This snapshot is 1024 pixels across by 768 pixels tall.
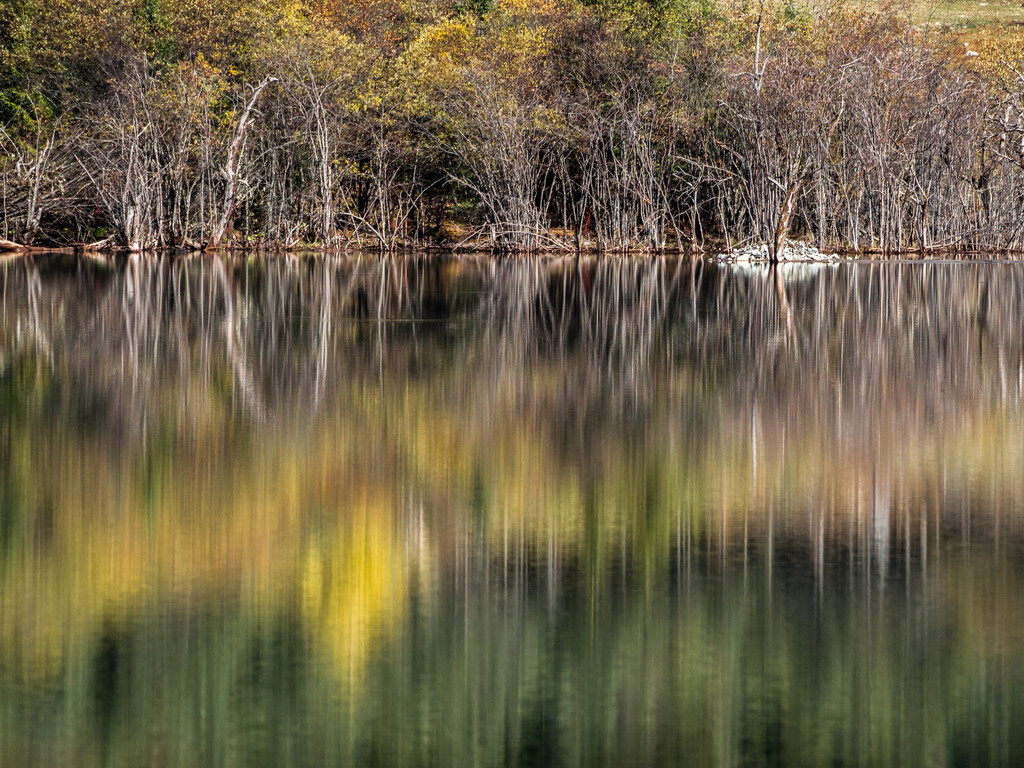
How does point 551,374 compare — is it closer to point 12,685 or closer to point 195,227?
point 12,685

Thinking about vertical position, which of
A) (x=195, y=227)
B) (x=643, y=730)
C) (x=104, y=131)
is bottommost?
(x=643, y=730)

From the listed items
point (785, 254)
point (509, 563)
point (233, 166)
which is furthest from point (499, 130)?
point (509, 563)

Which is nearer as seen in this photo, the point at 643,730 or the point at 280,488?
the point at 643,730

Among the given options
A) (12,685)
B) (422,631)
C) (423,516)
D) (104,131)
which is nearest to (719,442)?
(423,516)

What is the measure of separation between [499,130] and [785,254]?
10632mm

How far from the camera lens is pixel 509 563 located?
6.76 metres

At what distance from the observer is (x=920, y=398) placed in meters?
13.0

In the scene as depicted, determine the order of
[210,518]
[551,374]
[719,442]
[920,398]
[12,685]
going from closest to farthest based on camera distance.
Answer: [12,685], [210,518], [719,442], [920,398], [551,374]

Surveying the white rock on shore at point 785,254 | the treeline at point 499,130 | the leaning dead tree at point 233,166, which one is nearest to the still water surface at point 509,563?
the white rock on shore at point 785,254

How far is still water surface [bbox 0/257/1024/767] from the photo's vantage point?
4.80 meters

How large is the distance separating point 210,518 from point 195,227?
134 feet

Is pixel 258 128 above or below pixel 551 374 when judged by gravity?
above

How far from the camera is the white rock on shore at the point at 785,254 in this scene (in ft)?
143

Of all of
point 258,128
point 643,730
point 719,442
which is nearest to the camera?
point 643,730
